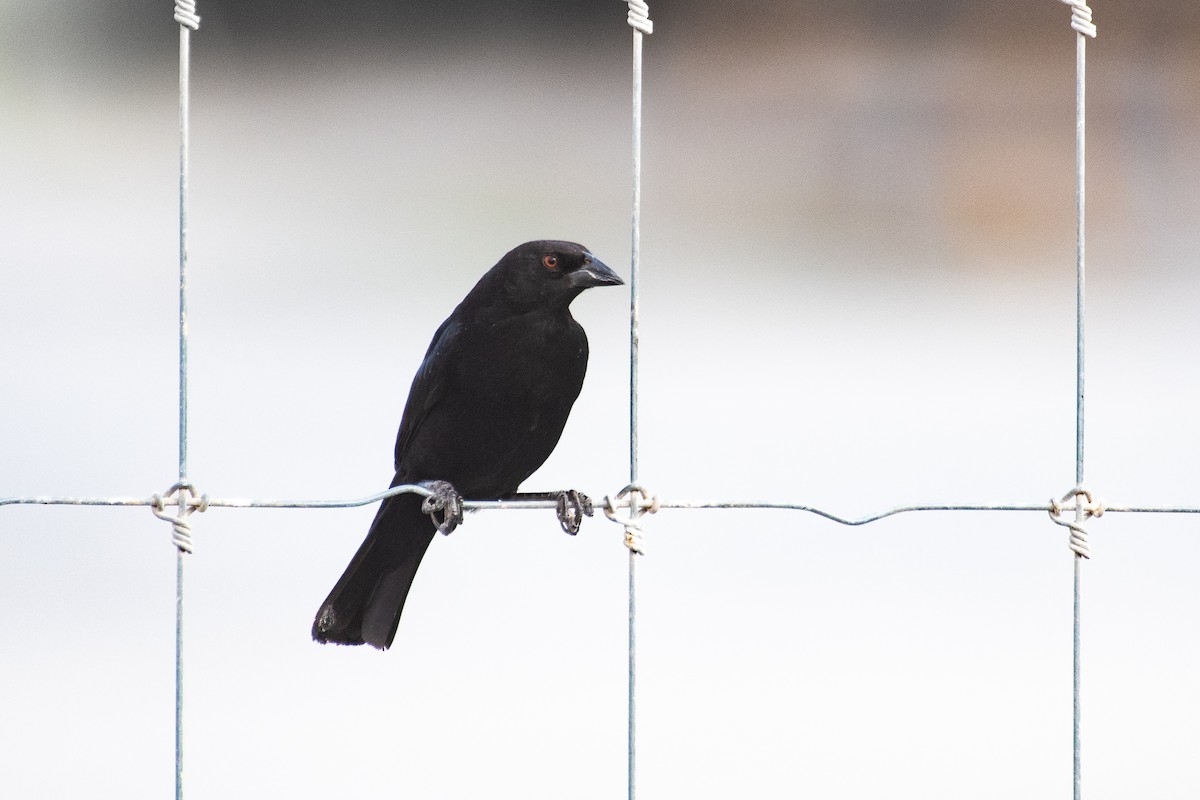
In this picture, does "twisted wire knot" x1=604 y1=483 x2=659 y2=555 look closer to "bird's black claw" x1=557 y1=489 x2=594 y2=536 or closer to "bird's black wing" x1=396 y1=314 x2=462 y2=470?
"bird's black claw" x1=557 y1=489 x2=594 y2=536

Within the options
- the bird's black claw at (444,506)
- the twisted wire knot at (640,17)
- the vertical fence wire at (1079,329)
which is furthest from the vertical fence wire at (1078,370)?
the bird's black claw at (444,506)

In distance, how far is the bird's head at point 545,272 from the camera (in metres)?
2.86

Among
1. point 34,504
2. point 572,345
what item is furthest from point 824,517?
point 34,504

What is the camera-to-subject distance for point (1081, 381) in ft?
7.29

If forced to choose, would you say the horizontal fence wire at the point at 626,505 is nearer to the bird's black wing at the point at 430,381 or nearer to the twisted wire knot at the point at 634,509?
the twisted wire knot at the point at 634,509

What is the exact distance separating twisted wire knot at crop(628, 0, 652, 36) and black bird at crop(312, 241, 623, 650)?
2.36 feet

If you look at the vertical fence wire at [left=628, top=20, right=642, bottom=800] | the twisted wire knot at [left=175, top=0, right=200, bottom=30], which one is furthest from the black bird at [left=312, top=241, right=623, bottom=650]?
the twisted wire knot at [left=175, top=0, right=200, bottom=30]

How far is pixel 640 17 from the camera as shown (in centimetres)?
215

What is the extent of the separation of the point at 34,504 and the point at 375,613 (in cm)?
99

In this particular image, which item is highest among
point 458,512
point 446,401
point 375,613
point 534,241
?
point 534,241

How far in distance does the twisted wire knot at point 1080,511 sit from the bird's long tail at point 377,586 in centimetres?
138

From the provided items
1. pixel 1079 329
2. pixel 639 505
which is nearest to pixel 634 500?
pixel 639 505

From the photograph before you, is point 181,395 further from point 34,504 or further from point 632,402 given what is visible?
point 632,402

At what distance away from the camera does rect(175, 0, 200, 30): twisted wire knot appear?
6.94 ft
